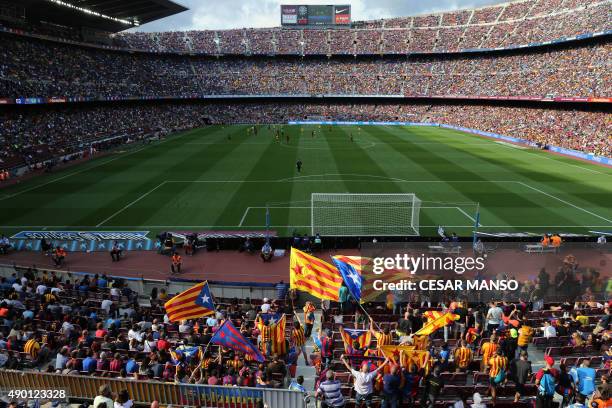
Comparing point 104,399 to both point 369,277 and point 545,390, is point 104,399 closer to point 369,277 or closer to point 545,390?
point 369,277

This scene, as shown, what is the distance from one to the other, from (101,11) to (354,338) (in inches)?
2841

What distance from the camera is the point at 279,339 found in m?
10.8

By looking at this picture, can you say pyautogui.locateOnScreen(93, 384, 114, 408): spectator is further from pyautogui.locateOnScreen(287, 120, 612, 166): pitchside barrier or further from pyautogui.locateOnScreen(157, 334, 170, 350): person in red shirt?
pyautogui.locateOnScreen(287, 120, 612, 166): pitchside barrier

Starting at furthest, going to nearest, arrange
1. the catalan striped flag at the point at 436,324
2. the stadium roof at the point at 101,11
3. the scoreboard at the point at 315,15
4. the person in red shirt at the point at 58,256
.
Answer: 1. the scoreboard at the point at 315,15
2. the stadium roof at the point at 101,11
3. the person in red shirt at the point at 58,256
4. the catalan striped flag at the point at 436,324

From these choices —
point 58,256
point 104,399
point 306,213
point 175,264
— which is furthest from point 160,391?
point 306,213

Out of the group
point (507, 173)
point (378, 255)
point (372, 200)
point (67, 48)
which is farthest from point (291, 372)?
point (67, 48)

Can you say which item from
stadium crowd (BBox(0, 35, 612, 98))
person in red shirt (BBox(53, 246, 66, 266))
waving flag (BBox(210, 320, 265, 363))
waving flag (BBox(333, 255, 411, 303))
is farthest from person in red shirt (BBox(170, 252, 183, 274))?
stadium crowd (BBox(0, 35, 612, 98))

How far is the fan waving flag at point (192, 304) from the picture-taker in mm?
11856

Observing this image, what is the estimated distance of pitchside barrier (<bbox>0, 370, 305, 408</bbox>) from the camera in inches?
346

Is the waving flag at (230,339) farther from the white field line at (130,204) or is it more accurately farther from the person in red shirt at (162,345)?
the white field line at (130,204)

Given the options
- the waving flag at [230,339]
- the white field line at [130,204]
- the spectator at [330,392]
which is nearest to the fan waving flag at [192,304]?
the waving flag at [230,339]

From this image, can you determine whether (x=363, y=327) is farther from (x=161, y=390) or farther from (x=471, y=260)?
(x=161, y=390)

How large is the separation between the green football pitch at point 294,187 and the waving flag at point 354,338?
15988 millimetres

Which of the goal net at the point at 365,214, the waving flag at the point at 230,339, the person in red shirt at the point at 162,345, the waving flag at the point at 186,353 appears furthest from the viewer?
the goal net at the point at 365,214
